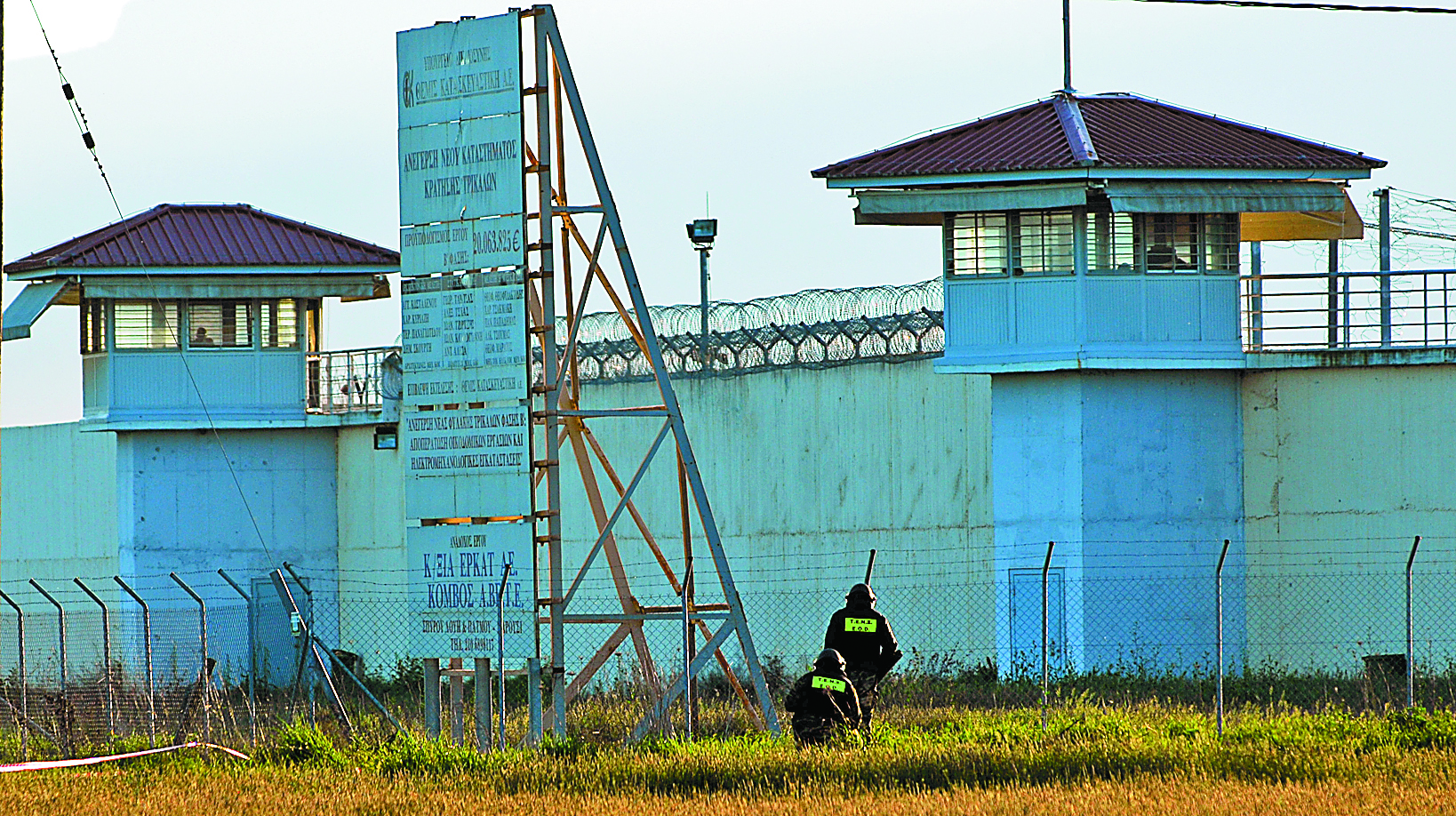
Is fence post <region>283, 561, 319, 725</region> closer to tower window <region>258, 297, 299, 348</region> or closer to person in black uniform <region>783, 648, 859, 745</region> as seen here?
tower window <region>258, 297, 299, 348</region>

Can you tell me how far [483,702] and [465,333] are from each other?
9.03ft

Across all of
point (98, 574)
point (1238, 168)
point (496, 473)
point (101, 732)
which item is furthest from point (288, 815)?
point (98, 574)

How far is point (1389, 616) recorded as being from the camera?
62.8 ft

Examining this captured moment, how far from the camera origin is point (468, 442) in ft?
52.2

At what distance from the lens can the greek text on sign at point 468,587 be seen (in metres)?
15.7

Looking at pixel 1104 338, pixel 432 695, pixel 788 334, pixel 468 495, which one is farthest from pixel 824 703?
pixel 788 334

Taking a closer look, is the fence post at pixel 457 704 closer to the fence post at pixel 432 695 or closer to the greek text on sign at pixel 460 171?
the fence post at pixel 432 695

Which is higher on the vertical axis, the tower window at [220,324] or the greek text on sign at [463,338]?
the tower window at [220,324]

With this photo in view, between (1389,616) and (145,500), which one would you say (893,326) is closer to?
(1389,616)

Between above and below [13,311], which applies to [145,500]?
below

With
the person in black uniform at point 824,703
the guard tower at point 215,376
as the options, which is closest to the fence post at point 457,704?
the person in black uniform at point 824,703

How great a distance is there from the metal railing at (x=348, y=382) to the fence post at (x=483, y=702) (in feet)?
37.7

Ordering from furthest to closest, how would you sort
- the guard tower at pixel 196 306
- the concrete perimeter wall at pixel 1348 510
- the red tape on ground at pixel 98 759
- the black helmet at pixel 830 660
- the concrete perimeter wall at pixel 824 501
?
the guard tower at pixel 196 306 < the concrete perimeter wall at pixel 824 501 < the concrete perimeter wall at pixel 1348 510 < the black helmet at pixel 830 660 < the red tape on ground at pixel 98 759

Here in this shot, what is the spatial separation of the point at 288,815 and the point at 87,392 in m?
15.4
